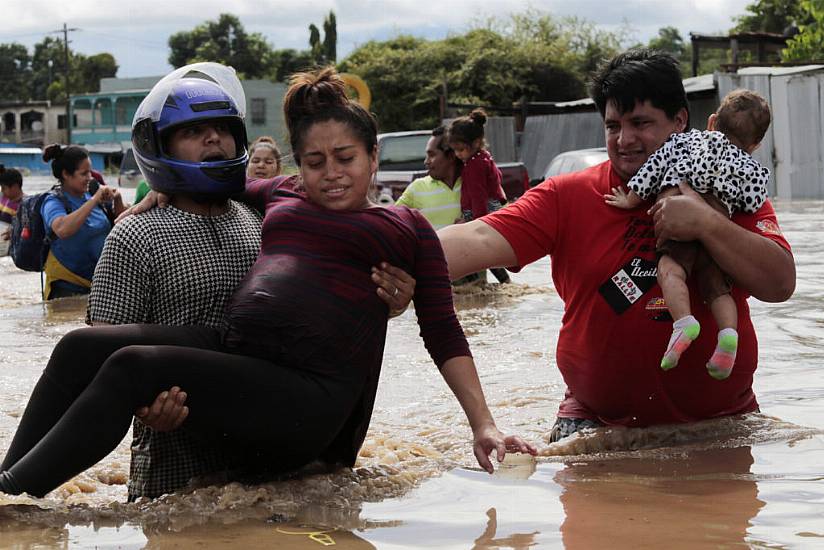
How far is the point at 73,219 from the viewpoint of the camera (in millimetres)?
11008

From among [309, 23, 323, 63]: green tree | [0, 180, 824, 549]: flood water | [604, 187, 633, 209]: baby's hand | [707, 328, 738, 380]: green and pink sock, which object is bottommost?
[0, 180, 824, 549]: flood water

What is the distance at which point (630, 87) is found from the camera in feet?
14.9

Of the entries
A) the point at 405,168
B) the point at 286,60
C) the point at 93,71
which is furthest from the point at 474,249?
the point at 93,71

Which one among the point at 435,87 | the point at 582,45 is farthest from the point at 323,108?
Result: the point at 582,45

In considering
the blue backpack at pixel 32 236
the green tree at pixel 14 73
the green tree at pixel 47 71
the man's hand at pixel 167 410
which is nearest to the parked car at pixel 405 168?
the blue backpack at pixel 32 236

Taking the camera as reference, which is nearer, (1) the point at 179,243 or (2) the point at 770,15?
(1) the point at 179,243

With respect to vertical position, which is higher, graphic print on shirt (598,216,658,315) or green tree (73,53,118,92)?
green tree (73,53,118,92)

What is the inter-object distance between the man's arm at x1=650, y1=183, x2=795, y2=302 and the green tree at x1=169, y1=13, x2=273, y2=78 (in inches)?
3538

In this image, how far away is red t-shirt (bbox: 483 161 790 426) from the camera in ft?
14.7

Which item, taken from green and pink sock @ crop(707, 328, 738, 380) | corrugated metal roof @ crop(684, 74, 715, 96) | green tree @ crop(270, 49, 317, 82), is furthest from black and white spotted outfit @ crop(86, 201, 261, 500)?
green tree @ crop(270, 49, 317, 82)

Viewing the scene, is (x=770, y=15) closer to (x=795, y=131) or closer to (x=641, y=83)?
(x=795, y=131)

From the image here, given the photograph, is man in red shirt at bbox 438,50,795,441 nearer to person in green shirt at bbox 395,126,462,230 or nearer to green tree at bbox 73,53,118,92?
person in green shirt at bbox 395,126,462,230

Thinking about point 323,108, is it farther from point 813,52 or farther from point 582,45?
point 582,45

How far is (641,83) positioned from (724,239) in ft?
2.14
